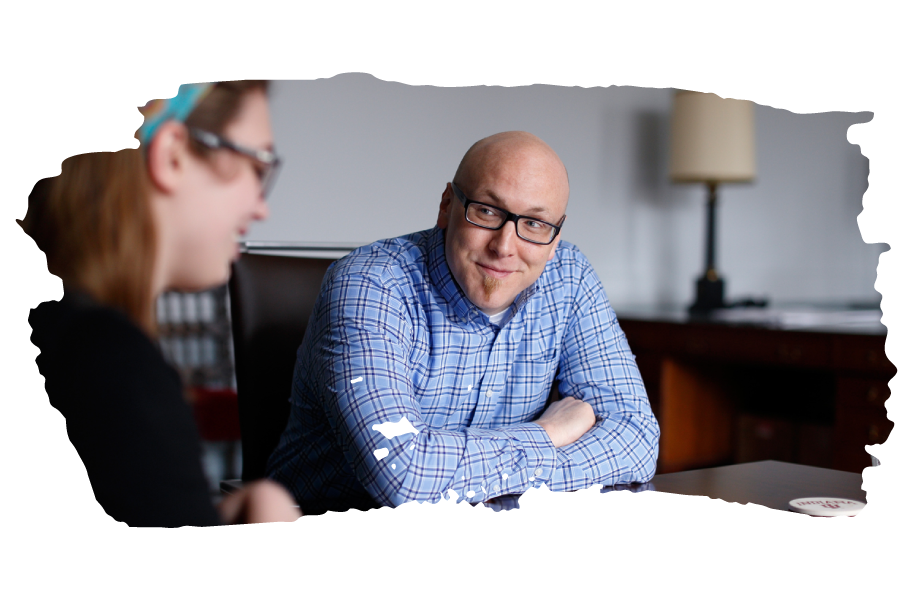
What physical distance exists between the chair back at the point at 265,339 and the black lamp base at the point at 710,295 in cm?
166

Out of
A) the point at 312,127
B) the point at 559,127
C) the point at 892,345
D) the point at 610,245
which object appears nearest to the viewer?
the point at 892,345

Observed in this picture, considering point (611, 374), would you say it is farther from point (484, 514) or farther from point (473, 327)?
point (484, 514)

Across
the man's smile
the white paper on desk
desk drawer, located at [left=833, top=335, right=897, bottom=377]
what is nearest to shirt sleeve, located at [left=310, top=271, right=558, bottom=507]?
the man's smile

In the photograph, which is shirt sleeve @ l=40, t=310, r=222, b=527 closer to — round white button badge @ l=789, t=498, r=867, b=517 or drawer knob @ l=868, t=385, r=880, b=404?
round white button badge @ l=789, t=498, r=867, b=517

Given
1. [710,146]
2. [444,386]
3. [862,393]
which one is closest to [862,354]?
[862,393]

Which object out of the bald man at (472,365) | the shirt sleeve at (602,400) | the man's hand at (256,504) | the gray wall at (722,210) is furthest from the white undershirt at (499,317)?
the gray wall at (722,210)

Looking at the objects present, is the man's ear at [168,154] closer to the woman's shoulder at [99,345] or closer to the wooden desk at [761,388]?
the woman's shoulder at [99,345]

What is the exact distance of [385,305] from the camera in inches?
38.9

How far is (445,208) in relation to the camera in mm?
1076

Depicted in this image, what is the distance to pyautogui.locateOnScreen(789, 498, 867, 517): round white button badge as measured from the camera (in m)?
0.72

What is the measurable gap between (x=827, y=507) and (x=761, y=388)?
71.1 inches

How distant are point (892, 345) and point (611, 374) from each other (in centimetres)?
45

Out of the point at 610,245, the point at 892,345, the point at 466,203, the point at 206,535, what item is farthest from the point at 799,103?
the point at 610,245

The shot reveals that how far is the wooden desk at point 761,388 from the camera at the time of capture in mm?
1887
